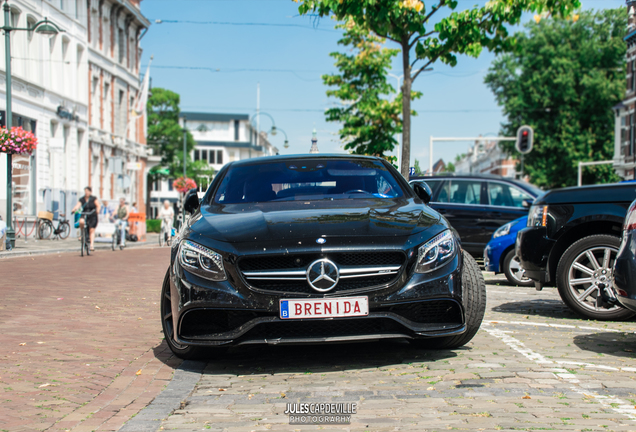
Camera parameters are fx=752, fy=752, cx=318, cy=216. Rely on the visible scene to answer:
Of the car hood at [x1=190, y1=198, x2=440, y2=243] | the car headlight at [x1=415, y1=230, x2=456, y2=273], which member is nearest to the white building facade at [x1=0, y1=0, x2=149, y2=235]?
the car hood at [x1=190, y1=198, x2=440, y2=243]

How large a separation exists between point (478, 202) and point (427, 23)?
17.7 ft

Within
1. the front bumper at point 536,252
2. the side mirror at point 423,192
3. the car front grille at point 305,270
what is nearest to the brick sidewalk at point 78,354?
the car front grille at point 305,270

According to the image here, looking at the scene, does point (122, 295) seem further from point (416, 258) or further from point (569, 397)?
point (569, 397)

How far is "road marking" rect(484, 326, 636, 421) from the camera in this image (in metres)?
3.93

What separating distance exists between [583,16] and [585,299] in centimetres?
5066

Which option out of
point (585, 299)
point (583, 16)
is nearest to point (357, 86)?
point (585, 299)

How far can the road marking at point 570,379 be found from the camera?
3.93 m

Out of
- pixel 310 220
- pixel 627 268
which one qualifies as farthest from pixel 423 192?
pixel 627 268

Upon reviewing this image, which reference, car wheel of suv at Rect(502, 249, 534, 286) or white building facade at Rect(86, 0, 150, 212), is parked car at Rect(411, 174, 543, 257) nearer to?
car wheel of suv at Rect(502, 249, 534, 286)

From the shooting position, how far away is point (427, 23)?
17578 mm

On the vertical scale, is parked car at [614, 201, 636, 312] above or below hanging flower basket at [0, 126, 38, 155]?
below

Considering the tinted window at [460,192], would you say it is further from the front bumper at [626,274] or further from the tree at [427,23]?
the front bumper at [626,274]

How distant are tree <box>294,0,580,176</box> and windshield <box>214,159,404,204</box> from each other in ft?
34.5

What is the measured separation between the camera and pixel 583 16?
52844 mm
